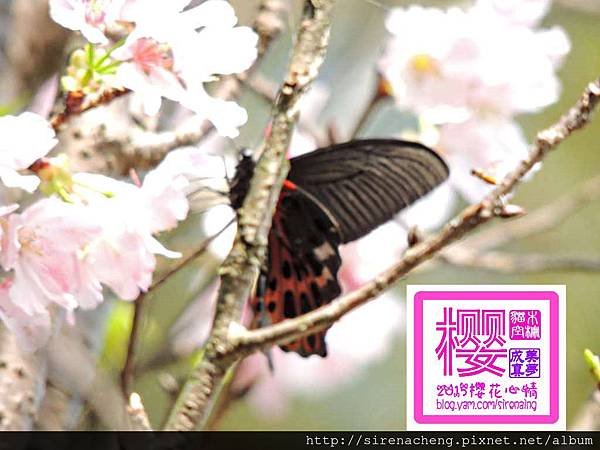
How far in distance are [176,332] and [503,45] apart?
1.68ft

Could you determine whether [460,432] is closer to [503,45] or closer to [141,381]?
[141,381]

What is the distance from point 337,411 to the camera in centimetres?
134

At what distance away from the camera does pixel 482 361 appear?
3.05ft

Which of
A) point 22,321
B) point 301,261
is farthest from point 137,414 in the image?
point 301,261

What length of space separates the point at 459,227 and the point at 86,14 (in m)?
0.30

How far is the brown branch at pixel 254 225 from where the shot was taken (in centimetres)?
58

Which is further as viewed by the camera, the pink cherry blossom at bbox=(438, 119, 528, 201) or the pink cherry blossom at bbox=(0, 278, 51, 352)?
the pink cherry blossom at bbox=(438, 119, 528, 201)

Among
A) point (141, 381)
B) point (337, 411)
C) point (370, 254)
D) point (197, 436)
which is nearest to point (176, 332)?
point (141, 381)

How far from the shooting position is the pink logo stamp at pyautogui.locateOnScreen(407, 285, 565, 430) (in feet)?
3.08

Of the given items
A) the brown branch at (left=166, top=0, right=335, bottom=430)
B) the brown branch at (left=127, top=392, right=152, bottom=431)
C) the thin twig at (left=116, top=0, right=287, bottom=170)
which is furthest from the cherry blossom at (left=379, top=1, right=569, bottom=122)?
the brown branch at (left=127, top=392, right=152, bottom=431)

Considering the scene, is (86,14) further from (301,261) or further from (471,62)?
(471,62)

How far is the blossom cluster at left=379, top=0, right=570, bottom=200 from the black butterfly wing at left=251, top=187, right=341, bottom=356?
0.59 feet

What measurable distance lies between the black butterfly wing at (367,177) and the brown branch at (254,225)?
1.22ft

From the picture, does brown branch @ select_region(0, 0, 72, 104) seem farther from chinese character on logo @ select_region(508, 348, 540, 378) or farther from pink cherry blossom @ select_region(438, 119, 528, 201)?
chinese character on logo @ select_region(508, 348, 540, 378)
